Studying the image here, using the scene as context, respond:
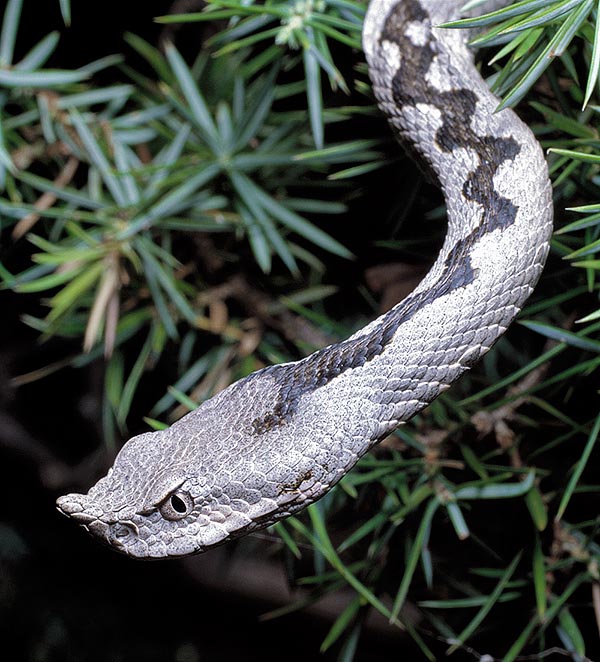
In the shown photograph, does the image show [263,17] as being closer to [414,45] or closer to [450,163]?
[414,45]

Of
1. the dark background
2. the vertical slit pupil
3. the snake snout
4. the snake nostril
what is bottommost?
the dark background

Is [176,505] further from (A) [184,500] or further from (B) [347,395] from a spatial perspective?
(B) [347,395]

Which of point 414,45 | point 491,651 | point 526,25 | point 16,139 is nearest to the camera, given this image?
point 526,25

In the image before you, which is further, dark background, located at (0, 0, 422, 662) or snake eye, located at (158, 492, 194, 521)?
dark background, located at (0, 0, 422, 662)

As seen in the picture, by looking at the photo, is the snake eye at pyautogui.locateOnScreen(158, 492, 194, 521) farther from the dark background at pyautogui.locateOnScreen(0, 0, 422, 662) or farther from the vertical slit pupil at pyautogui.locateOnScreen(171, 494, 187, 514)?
the dark background at pyautogui.locateOnScreen(0, 0, 422, 662)

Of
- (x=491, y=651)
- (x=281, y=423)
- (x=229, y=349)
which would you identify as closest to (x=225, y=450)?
(x=281, y=423)

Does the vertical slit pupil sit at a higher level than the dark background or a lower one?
higher

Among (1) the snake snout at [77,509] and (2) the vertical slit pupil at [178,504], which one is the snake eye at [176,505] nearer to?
(2) the vertical slit pupil at [178,504]

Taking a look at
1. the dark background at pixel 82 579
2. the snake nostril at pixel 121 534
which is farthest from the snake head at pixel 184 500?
the dark background at pixel 82 579

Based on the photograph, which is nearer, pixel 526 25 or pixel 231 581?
pixel 526 25

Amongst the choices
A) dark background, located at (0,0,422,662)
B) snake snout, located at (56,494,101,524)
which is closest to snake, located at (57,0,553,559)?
snake snout, located at (56,494,101,524)
